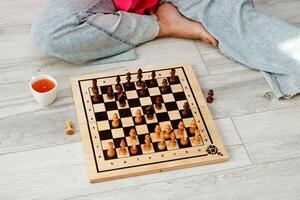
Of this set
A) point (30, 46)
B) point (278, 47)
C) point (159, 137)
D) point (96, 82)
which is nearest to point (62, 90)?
point (96, 82)

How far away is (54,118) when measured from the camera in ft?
4.93

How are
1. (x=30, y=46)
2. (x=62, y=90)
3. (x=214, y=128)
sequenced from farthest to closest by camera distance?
(x=30, y=46) → (x=62, y=90) → (x=214, y=128)

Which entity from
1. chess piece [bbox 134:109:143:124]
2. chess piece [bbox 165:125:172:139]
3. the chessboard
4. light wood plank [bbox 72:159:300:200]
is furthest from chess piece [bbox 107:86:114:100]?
light wood plank [bbox 72:159:300:200]

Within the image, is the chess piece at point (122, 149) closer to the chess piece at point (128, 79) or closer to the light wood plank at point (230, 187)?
the light wood plank at point (230, 187)

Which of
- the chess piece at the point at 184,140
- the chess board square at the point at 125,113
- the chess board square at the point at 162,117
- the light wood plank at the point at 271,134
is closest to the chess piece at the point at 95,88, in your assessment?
the chess board square at the point at 125,113

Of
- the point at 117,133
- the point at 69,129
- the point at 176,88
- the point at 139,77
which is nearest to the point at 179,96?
the point at 176,88

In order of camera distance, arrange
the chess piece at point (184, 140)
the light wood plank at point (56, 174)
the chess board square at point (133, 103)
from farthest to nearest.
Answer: the chess board square at point (133, 103), the chess piece at point (184, 140), the light wood plank at point (56, 174)

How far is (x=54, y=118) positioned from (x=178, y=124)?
1.21 ft

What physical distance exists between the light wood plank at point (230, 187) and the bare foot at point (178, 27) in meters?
0.54

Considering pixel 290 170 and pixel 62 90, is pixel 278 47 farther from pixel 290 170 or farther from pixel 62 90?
pixel 62 90

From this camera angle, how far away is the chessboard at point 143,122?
1383mm

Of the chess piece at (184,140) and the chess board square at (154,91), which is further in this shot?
the chess board square at (154,91)

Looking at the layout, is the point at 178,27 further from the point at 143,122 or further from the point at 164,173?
the point at 164,173

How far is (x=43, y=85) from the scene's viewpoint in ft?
4.98
